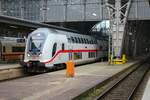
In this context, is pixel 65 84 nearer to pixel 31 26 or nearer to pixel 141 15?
pixel 31 26

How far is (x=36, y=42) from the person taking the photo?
28.6 metres

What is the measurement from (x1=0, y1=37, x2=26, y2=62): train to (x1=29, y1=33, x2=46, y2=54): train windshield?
13.6 metres

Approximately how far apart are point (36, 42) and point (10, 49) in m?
16.0

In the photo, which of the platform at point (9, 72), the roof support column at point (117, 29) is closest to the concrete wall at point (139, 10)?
the roof support column at point (117, 29)

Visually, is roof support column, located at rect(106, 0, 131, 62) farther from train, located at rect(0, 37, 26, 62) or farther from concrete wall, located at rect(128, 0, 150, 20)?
train, located at rect(0, 37, 26, 62)

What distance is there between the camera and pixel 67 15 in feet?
153

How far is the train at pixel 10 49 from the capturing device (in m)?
42.8

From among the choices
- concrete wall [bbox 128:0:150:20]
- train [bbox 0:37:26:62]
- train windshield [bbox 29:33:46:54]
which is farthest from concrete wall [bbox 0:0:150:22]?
train windshield [bbox 29:33:46:54]

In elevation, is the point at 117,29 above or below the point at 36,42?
above

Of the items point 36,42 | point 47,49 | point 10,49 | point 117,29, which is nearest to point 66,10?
point 10,49

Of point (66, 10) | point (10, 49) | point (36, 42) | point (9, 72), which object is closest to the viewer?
point (9, 72)

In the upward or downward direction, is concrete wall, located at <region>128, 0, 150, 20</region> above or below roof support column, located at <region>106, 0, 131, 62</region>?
above

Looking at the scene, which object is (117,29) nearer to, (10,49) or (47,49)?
(10,49)

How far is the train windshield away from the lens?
28328mm
